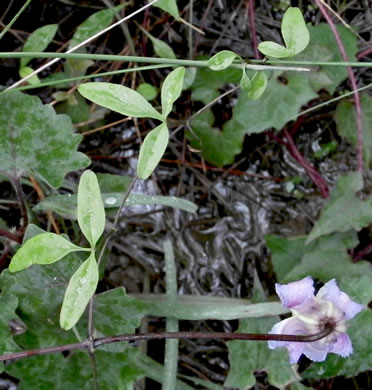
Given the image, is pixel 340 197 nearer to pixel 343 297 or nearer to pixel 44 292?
pixel 343 297

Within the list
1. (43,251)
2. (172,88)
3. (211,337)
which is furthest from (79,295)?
(172,88)

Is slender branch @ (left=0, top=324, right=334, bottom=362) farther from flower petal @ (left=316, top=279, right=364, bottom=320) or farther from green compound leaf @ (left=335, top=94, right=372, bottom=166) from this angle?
green compound leaf @ (left=335, top=94, right=372, bottom=166)

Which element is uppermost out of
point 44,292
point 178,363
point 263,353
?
point 44,292

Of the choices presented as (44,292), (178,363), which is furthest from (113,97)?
(178,363)

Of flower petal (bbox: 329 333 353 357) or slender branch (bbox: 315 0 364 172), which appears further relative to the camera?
slender branch (bbox: 315 0 364 172)

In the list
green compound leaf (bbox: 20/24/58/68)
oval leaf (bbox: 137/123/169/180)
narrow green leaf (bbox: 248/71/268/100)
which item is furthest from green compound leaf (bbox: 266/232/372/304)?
green compound leaf (bbox: 20/24/58/68)

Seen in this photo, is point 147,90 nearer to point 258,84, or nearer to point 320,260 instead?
point 258,84
